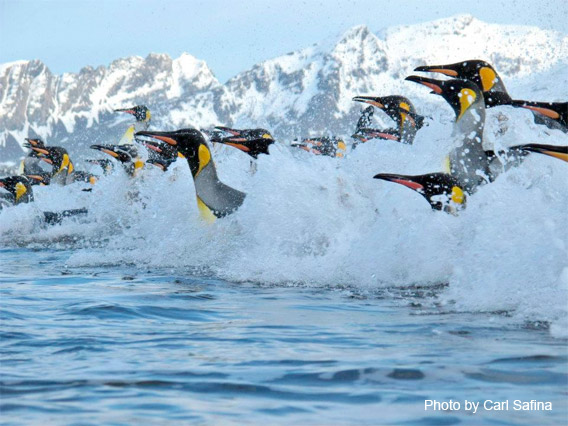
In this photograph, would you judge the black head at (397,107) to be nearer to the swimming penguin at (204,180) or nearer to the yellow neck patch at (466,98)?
the swimming penguin at (204,180)

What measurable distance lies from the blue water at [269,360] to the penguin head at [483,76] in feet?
11.3

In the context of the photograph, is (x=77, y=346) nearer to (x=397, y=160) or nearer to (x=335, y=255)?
(x=335, y=255)

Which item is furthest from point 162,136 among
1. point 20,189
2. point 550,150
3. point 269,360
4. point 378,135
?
point 20,189

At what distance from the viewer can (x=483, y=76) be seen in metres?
9.84

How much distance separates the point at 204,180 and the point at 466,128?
313 centimetres

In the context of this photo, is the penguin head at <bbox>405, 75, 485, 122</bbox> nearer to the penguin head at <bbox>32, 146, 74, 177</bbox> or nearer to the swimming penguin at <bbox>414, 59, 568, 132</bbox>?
the swimming penguin at <bbox>414, 59, 568, 132</bbox>

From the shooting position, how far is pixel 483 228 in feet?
22.1

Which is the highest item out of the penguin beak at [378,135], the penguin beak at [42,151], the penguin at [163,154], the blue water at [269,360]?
the penguin beak at [378,135]

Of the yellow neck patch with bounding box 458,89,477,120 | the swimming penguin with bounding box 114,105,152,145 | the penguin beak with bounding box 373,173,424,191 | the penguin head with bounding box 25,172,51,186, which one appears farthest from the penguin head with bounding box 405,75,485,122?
the penguin head with bounding box 25,172,51,186

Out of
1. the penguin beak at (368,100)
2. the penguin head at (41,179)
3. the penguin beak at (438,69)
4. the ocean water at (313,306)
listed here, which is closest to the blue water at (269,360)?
the ocean water at (313,306)

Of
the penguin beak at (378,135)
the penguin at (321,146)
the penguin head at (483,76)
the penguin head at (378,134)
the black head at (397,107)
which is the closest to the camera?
the penguin head at (483,76)

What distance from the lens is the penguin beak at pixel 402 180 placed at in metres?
7.31

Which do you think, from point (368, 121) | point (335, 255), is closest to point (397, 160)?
point (335, 255)

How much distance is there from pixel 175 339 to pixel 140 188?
9525 mm
